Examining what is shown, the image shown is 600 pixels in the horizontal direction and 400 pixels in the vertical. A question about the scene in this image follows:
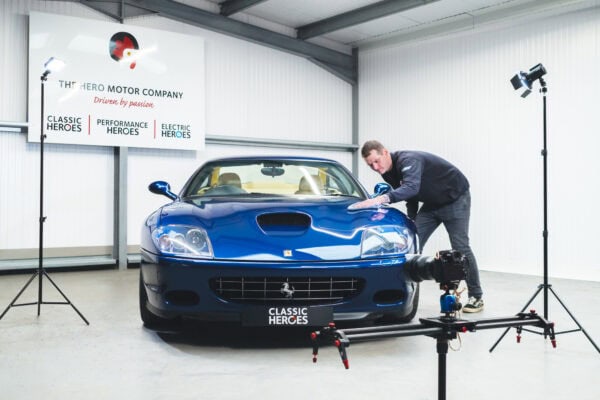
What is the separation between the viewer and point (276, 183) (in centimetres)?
445

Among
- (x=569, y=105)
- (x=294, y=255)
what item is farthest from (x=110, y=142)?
(x=569, y=105)

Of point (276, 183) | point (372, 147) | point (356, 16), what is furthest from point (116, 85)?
point (372, 147)

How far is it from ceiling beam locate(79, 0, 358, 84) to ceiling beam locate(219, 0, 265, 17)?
5.1 inches

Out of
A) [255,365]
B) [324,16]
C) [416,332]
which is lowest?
[255,365]

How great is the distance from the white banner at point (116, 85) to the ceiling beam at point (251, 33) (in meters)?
0.36

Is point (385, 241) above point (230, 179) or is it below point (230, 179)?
below

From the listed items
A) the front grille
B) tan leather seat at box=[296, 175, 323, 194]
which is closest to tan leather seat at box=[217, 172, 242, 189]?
tan leather seat at box=[296, 175, 323, 194]

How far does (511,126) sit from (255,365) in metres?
6.48

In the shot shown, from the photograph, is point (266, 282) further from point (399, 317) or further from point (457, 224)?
point (457, 224)

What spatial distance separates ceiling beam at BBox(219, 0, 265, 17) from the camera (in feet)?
27.8

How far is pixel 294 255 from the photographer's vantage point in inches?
120

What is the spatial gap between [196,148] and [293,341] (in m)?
5.63

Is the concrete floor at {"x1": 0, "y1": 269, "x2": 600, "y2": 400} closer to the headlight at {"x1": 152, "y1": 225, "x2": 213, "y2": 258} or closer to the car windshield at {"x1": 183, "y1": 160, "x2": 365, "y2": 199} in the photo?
the headlight at {"x1": 152, "y1": 225, "x2": 213, "y2": 258}

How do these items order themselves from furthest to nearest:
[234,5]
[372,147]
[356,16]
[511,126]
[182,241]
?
[356,16]
[234,5]
[511,126]
[372,147]
[182,241]
